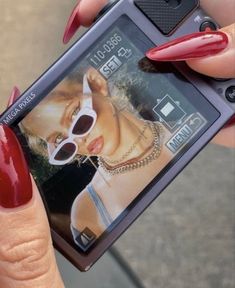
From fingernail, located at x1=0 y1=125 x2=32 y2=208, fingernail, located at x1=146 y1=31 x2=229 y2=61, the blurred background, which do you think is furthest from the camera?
the blurred background

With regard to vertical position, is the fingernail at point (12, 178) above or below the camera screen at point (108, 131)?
above

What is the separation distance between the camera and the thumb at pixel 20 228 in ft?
2.97

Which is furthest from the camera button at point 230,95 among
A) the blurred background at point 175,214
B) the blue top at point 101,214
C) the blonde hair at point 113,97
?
the blurred background at point 175,214

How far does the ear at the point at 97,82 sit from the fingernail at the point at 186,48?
9 cm

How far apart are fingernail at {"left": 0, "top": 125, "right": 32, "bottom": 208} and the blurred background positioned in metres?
0.82

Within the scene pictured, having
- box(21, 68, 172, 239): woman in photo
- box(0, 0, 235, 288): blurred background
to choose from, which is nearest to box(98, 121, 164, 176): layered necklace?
box(21, 68, 172, 239): woman in photo

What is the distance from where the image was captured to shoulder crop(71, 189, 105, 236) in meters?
1.09

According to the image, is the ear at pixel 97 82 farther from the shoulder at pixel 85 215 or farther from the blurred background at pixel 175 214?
the blurred background at pixel 175 214

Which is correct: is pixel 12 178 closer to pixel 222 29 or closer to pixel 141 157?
pixel 141 157

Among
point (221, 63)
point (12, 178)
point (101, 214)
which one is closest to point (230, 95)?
point (221, 63)

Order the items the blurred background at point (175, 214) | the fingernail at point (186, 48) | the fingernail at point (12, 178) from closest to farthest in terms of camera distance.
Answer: the fingernail at point (12, 178) → the fingernail at point (186, 48) → the blurred background at point (175, 214)

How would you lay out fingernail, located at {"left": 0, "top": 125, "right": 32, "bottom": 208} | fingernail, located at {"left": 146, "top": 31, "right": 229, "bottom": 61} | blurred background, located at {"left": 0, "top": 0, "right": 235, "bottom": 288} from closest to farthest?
fingernail, located at {"left": 0, "top": 125, "right": 32, "bottom": 208}, fingernail, located at {"left": 146, "top": 31, "right": 229, "bottom": 61}, blurred background, located at {"left": 0, "top": 0, "right": 235, "bottom": 288}

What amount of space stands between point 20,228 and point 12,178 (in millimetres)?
71

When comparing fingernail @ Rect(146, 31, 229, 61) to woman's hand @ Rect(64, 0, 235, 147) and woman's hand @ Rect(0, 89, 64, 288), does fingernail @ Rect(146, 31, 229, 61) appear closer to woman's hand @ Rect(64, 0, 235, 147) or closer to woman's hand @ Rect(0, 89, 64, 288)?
woman's hand @ Rect(64, 0, 235, 147)
